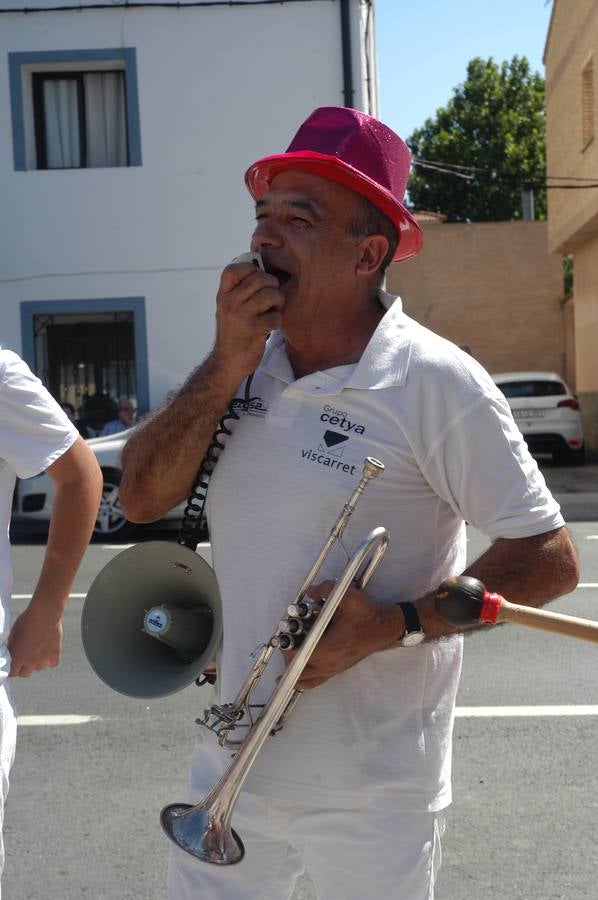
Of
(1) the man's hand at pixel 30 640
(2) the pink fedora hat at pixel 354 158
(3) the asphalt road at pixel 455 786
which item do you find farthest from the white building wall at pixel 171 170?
(2) the pink fedora hat at pixel 354 158

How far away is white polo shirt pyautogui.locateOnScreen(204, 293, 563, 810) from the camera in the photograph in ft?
6.33

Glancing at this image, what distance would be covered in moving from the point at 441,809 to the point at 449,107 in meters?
43.0

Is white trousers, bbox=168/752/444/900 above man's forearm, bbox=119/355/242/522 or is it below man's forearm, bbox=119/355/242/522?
below

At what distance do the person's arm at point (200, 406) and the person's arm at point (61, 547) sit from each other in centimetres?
30

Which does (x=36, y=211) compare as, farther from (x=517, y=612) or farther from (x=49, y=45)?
(x=517, y=612)

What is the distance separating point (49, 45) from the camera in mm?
14422

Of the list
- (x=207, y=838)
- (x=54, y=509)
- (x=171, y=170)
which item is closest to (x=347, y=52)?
(x=171, y=170)

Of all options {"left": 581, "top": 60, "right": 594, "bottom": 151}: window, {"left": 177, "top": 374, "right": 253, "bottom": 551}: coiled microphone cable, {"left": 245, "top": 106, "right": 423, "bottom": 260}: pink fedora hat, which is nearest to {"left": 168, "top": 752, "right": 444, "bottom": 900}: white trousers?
{"left": 177, "top": 374, "right": 253, "bottom": 551}: coiled microphone cable

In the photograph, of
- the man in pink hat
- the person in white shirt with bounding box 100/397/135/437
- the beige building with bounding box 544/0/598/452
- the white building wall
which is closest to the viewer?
the man in pink hat

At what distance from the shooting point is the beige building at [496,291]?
29.3m

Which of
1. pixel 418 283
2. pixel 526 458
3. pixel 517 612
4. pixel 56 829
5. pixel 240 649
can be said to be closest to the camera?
pixel 517 612

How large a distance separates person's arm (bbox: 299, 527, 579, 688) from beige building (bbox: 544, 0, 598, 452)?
57.3ft

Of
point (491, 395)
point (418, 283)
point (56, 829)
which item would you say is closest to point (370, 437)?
point (491, 395)

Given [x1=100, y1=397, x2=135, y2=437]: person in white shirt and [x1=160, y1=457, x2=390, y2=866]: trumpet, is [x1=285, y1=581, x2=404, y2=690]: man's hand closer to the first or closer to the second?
[x1=160, y1=457, x2=390, y2=866]: trumpet
